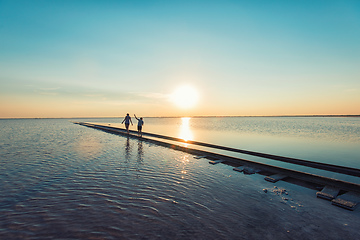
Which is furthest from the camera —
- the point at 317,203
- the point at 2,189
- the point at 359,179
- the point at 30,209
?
the point at 359,179

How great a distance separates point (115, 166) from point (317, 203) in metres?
10.00

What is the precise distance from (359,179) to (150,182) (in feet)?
40.6

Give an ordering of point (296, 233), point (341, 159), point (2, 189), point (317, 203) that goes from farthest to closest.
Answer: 1. point (341, 159)
2. point (2, 189)
3. point (317, 203)
4. point (296, 233)

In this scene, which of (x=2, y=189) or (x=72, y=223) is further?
(x=2, y=189)

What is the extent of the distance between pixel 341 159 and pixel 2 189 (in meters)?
23.7

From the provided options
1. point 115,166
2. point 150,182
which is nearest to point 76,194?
point 150,182

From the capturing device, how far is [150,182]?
809 cm

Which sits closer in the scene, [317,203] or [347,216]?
[347,216]

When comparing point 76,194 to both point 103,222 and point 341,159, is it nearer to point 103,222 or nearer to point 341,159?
point 103,222

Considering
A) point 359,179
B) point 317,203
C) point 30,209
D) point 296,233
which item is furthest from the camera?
point 359,179

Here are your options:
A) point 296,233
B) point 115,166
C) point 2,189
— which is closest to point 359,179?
point 296,233

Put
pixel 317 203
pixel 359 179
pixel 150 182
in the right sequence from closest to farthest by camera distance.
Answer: pixel 317 203, pixel 150 182, pixel 359 179

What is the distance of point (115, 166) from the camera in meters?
10.8

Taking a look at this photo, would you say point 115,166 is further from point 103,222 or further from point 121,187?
point 103,222
